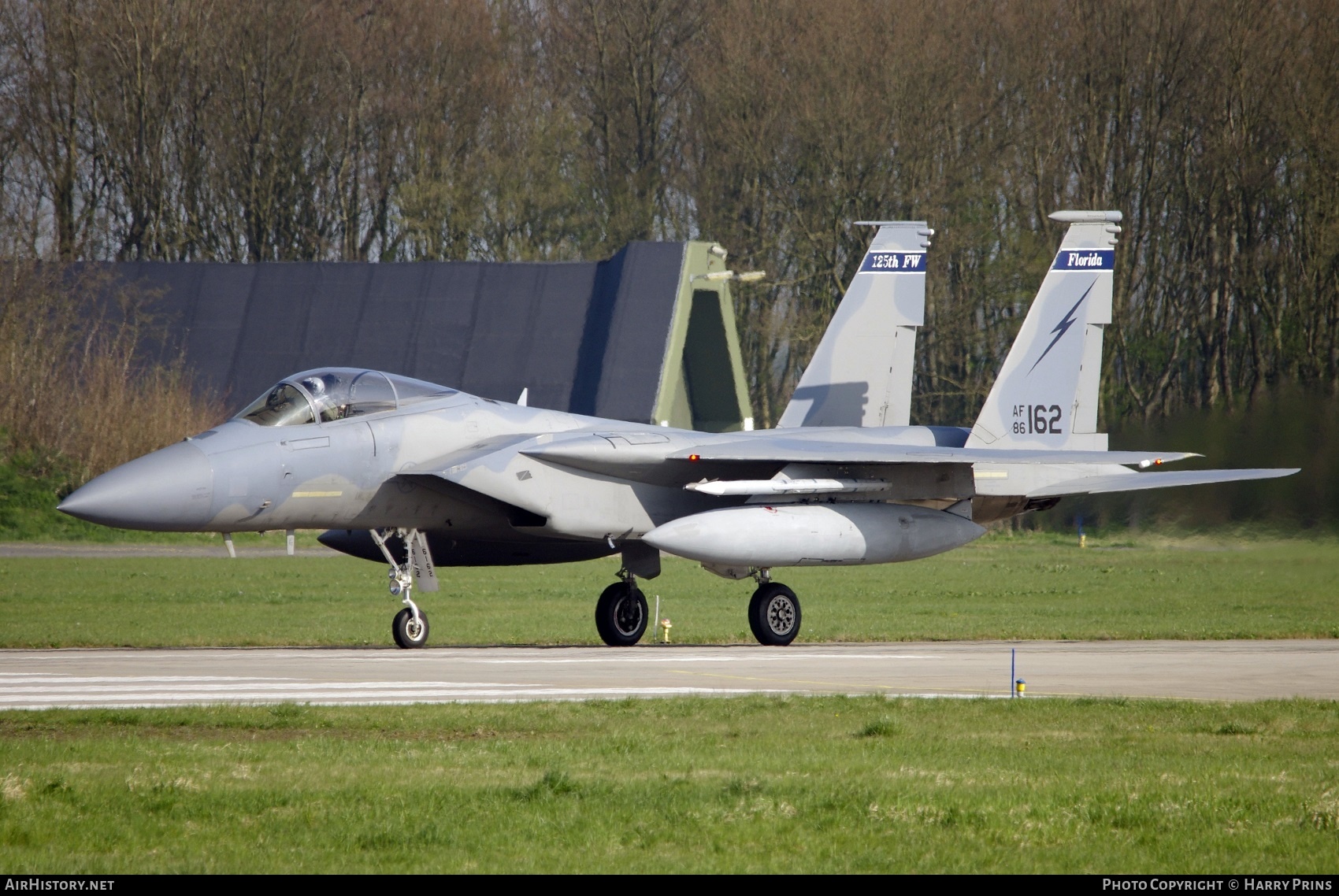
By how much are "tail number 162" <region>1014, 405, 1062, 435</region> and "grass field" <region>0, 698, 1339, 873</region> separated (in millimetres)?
8929

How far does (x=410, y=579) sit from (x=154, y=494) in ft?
9.10

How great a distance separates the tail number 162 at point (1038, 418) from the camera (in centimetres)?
1888

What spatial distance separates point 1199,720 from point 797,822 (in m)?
4.17

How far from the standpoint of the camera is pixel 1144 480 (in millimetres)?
16922

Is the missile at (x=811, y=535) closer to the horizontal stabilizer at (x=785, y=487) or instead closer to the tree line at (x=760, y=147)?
the horizontal stabilizer at (x=785, y=487)

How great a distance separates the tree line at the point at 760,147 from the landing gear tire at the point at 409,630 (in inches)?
1084

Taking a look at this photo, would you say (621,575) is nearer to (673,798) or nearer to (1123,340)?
(673,798)

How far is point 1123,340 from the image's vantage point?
140 ft

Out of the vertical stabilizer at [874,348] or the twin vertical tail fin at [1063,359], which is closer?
the twin vertical tail fin at [1063,359]

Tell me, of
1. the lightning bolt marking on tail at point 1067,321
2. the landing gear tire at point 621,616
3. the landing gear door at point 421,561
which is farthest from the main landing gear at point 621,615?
the lightning bolt marking on tail at point 1067,321

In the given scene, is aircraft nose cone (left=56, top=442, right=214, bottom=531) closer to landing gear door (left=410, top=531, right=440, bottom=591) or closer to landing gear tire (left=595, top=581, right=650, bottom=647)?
landing gear door (left=410, top=531, right=440, bottom=591)

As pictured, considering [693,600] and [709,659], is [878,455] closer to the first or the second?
[709,659]

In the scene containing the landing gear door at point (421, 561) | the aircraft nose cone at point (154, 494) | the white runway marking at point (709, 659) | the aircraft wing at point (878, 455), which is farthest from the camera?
the aircraft wing at point (878, 455)

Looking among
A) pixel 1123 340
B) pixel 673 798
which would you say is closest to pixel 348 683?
pixel 673 798
